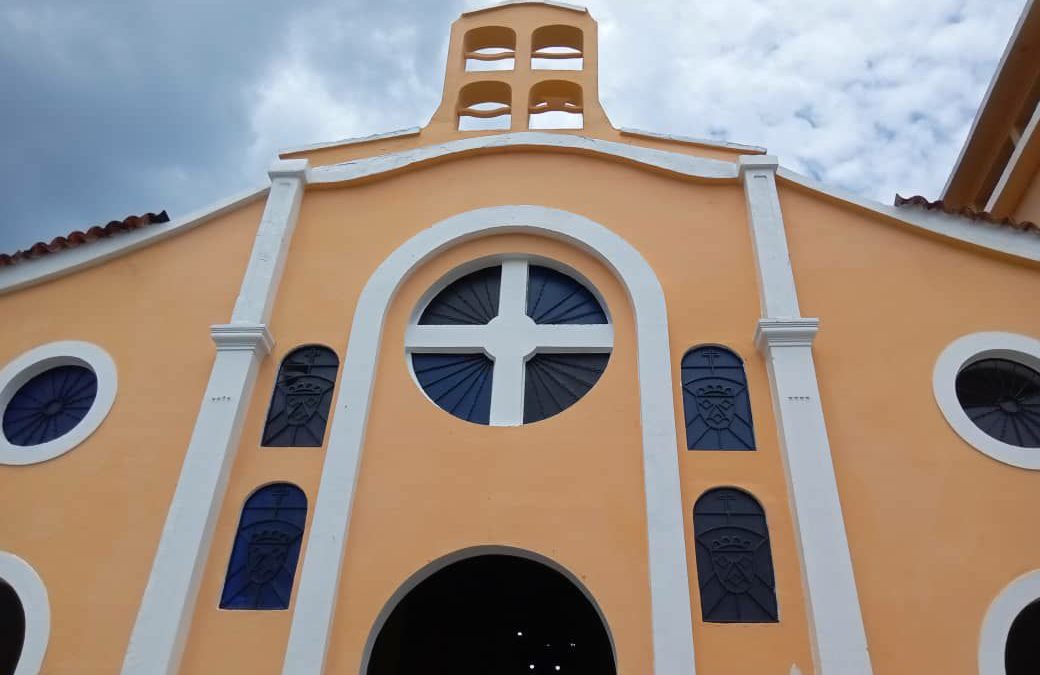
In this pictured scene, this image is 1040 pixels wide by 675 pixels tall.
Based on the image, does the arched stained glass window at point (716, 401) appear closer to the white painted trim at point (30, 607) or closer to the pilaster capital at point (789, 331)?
the pilaster capital at point (789, 331)

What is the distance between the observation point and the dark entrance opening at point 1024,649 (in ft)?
28.3

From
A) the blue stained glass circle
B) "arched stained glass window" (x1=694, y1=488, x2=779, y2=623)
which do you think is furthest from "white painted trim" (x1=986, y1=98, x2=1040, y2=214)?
the blue stained glass circle

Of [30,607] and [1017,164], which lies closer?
[30,607]

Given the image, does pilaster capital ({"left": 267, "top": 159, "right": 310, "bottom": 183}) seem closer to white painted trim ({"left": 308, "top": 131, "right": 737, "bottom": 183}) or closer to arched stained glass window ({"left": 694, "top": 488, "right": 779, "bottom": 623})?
white painted trim ({"left": 308, "top": 131, "right": 737, "bottom": 183})

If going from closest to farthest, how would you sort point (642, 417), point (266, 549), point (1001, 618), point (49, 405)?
point (1001, 618)
point (266, 549)
point (642, 417)
point (49, 405)

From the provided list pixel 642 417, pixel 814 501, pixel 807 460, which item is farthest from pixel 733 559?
pixel 642 417

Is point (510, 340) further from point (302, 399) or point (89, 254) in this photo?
point (89, 254)

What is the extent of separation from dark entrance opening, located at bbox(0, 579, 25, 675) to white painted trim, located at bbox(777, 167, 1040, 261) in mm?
8911

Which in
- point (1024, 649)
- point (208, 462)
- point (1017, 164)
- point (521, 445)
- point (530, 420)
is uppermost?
point (1017, 164)

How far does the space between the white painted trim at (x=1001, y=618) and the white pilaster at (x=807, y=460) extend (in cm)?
86

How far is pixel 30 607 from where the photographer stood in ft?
22.6

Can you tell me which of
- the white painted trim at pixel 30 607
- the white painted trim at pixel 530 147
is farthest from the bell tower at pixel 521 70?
the white painted trim at pixel 30 607

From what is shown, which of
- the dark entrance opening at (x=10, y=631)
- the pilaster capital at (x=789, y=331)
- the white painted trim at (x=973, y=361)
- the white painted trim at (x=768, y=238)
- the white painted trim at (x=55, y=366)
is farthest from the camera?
the dark entrance opening at (x=10, y=631)

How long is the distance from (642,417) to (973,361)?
2.90m
